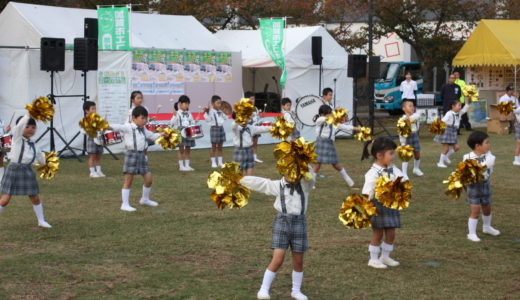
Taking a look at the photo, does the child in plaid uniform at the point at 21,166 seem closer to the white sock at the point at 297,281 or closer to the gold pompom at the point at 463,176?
the white sock at the point at 297,281

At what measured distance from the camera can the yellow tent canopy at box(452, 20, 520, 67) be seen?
24.5 m

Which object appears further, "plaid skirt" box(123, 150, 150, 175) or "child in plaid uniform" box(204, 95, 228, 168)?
"child in plaid uniform" box(204, 95, 228, 168)

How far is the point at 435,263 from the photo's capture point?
7.25 metres

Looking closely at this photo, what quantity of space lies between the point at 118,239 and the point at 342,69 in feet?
47.9

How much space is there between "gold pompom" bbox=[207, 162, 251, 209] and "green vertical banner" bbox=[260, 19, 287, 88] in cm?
1463

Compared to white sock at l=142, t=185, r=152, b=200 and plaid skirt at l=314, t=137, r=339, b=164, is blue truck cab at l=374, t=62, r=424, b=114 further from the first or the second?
white sock at l=142, t=185, r=152, b=200

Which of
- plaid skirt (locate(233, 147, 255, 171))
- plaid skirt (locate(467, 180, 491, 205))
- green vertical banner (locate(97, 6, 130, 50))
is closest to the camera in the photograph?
plaid skirt (locate(467, 180, 491, 205))

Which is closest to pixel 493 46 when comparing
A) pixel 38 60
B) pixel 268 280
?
pixel 38 60

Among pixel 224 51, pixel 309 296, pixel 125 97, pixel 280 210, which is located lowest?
pixel 309 296

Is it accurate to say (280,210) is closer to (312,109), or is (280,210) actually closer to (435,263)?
(435,263)

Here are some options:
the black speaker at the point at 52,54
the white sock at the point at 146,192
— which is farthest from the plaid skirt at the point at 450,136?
the black speaker at the point at 52,54

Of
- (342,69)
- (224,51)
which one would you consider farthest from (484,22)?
(224,51)

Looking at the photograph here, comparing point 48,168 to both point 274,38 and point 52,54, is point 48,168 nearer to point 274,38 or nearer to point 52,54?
point 52,54

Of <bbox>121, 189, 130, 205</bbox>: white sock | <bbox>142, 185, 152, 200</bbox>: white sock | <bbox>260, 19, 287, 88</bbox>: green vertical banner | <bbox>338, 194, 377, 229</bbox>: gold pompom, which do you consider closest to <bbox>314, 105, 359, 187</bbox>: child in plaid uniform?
<bbox>142, 185, 152, 200</bbox>: white sock
